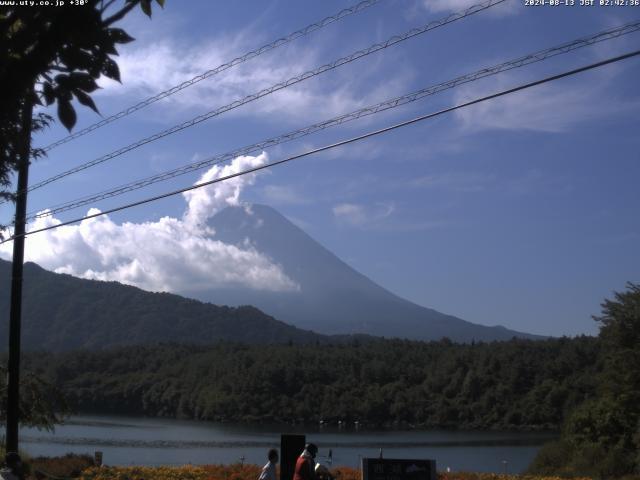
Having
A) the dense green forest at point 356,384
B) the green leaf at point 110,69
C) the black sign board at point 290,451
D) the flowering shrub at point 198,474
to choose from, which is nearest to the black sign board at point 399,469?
the black sign board at point 290,451

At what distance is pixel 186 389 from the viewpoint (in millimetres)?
91062

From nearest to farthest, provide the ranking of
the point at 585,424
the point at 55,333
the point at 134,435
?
the point at 585,424 < the point at 134,435 < the point at 55,333

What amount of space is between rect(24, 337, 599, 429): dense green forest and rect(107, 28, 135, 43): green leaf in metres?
63.0

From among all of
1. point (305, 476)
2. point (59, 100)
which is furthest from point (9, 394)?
point (59, 100)

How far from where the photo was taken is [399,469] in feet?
43.3

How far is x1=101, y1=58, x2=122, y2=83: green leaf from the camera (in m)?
4.09

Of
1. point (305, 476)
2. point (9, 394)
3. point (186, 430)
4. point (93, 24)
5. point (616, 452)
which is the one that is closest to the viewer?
point (93, 24)

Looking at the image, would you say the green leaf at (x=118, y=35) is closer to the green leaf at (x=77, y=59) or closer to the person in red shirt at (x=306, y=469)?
the green leaf at (x=77, y=59)

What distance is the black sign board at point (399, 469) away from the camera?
1309 cm

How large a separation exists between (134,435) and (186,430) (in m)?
11.5

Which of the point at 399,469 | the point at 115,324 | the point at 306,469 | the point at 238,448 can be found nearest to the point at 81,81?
the point at 306,469

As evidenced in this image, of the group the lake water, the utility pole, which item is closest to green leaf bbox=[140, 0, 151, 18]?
the utility pole

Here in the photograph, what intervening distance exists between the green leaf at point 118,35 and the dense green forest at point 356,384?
207ft

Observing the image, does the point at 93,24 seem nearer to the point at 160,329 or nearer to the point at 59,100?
the point at 59,100
